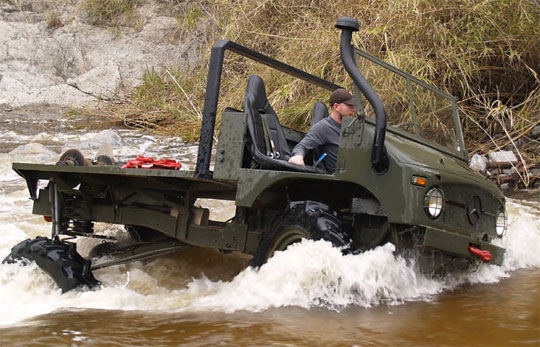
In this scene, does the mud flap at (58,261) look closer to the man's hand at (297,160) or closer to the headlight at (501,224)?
the man's hand at (297,160)

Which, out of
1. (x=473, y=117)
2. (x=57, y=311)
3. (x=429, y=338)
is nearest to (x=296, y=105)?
(x=473, y=117)

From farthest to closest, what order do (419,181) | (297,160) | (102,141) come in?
(102,141), (297,160), (419,181)

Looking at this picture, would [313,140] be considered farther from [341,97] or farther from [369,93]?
[369,93]

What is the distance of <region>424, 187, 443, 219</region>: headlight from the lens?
3.95m

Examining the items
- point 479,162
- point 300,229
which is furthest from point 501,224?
point 479,162

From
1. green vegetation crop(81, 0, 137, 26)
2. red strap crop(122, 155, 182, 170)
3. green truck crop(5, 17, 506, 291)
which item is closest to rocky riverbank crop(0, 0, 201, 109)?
green vegetation crop(81, 0, 137, 26)

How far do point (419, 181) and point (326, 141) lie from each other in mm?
890

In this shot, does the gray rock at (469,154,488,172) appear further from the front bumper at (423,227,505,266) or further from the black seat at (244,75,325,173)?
the front bumper at (423,227,505,266)

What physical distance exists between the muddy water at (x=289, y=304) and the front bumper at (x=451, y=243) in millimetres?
294

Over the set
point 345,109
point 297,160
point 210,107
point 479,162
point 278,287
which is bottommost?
point 278,287

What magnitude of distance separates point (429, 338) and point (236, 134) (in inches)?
72.3

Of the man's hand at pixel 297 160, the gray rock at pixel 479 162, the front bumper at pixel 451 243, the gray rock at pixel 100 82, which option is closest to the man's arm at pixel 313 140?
the man's hand at pixel 297 160

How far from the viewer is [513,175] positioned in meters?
8.88

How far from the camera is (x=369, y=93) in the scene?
4121mm
